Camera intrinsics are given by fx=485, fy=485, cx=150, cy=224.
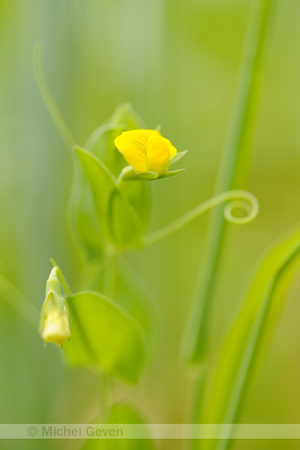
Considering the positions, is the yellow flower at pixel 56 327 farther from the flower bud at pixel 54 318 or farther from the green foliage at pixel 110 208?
the green foliage at pixel 110 208

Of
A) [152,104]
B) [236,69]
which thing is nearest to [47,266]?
[152,104]

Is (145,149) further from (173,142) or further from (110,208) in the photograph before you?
(173,142)

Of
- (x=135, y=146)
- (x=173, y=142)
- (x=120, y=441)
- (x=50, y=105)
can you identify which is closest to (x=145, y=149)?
(x=135, y=146)

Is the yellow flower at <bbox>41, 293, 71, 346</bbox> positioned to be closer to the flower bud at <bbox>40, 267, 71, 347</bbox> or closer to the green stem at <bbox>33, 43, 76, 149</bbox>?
the flower bud at <bbox>40, 267, 71, 347</bbox>

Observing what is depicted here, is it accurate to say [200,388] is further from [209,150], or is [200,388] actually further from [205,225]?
[209,150]

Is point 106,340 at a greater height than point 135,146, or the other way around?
point 135,146

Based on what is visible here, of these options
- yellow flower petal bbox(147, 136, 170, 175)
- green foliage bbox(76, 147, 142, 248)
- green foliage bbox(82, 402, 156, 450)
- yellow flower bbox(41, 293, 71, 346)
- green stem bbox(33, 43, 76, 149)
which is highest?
green stem bbox(33, 43, 76, 149)

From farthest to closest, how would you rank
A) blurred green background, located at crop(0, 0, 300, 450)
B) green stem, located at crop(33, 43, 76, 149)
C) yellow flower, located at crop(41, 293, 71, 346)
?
blurred green background, located at crop(0, 0, 300, 450), green stem, located at crop(33, 43, 76, 149), yellow flower, located at crop(41, 293, 71, 346)

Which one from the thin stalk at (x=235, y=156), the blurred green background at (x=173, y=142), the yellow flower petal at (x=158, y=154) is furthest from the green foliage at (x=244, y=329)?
the blurred green background at (x=173, y=142)

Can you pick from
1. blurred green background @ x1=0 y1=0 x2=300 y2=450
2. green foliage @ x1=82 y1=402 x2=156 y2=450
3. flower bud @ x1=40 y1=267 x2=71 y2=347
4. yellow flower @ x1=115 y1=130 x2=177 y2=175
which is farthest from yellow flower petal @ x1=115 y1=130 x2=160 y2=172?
blurred green background @ x1=0 y1=0 x2=300 y2=450
